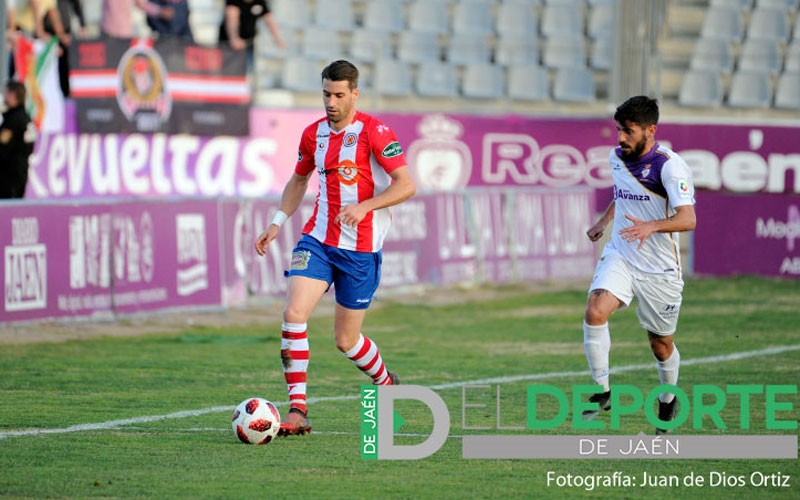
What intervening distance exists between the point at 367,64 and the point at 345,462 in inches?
651

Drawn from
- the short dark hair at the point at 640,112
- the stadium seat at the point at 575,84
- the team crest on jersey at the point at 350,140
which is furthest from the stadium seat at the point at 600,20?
the team crest on jersey at the point at 350,140

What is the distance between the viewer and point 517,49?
81.7 ft

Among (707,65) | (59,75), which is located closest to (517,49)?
(707,65)

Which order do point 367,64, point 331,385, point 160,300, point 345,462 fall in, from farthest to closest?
point 367,64, point 160,300, point 331,385, point 345,462

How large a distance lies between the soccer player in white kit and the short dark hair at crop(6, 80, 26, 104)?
9623 millimetres

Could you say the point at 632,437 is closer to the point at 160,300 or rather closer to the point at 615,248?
the point at 615,248

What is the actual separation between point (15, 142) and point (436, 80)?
889 centimetres

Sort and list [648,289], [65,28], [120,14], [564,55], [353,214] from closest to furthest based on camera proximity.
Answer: [353,214] → [648,289] → [65,28] → [120,14] → [564,55]

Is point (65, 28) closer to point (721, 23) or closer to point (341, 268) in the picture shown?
point (721, 23)

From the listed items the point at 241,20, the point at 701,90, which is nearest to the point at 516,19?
the point at 701,90

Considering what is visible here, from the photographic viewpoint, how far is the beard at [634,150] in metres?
9.01

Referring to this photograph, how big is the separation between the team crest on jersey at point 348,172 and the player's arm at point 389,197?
186 millimetres

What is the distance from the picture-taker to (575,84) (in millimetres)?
25047

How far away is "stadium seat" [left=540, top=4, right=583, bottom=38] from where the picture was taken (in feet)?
83.4
